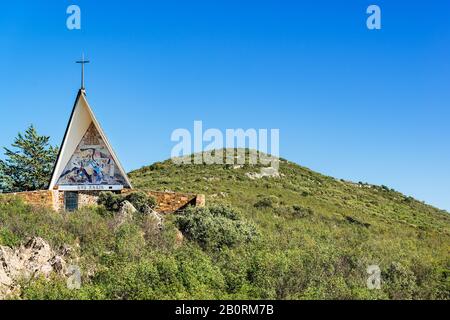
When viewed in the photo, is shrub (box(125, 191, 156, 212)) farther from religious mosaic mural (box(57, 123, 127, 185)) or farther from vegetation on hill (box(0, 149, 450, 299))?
religious mosaic mural (box(57, 123, 127, 185))

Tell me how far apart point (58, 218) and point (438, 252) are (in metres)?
20.7

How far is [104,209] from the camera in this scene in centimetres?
3050

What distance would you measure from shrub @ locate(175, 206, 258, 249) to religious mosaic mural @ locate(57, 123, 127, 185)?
18.8ft

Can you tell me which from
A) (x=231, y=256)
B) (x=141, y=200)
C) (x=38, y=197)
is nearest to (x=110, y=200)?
(x=141, y=200)

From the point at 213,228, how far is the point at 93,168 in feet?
32.3

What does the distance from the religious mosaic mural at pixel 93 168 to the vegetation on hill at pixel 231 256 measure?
276cm

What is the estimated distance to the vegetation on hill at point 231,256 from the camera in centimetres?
1920

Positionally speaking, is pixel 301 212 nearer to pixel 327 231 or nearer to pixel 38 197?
pixel 327 231

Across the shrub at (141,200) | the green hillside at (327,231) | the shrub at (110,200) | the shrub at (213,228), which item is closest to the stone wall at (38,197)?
the shrub at (110,200)

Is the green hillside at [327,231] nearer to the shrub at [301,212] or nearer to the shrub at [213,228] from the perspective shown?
the shrub at [301,212]

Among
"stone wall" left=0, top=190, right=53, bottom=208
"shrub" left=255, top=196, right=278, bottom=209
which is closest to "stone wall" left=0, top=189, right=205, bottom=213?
"stone wall" left=0, top=190, right=53, bottom=208

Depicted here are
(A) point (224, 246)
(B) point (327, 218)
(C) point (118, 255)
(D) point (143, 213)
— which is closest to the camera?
(C) point (118, 255)
